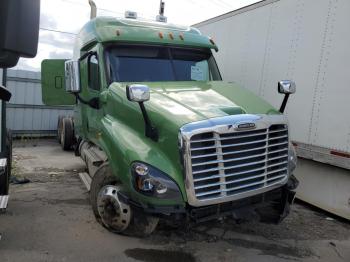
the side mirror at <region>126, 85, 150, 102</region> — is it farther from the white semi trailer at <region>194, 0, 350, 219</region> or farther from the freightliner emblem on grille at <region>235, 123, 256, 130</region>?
the white semi trailer at <region>194, 0, 350, 219</region>

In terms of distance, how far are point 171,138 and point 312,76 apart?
283 centimetres

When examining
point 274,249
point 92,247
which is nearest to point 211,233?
point 274,249

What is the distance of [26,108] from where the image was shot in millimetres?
13219

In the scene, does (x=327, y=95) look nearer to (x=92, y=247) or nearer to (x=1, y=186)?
(x=92, y=247)

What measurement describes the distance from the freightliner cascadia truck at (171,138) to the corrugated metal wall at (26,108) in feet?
25.0

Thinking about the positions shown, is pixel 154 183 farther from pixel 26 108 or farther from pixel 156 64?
pixel 26 108

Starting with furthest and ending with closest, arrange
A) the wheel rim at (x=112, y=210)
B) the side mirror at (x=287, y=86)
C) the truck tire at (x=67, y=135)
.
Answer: the truck tire at (x=67, y=135) < the side mirror at (x=287, y=86) < the wheel rim at (x=112, y=210)

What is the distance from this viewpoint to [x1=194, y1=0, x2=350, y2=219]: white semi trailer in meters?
5.67

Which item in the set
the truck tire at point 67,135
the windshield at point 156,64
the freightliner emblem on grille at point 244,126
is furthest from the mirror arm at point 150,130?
the truck tire at point 67,135

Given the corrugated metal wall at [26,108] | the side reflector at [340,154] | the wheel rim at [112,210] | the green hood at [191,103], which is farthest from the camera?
the corrugated metal wall at [26,108]

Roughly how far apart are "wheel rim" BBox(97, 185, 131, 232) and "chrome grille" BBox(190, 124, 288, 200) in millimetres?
922

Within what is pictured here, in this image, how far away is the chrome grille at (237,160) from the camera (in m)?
4.26

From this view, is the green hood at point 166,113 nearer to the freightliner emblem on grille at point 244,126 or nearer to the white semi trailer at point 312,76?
the freightliner emblem on grille at point 244,126

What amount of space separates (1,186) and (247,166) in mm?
3035
